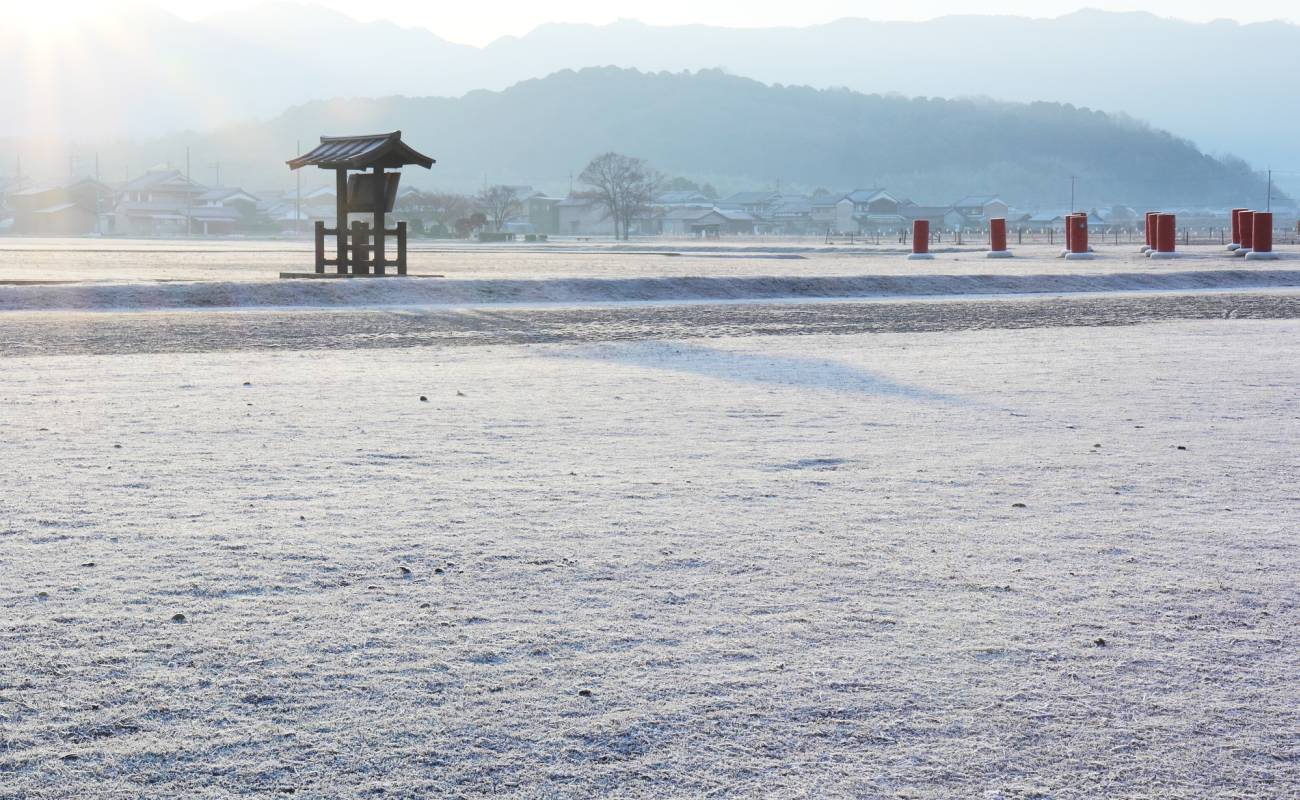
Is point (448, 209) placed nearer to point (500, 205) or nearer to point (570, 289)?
point (500, 205)

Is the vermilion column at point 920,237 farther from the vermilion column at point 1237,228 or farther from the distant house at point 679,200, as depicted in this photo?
the distant house at point 679,200

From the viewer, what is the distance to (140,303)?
22281 mm

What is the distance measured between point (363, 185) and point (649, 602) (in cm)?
2421

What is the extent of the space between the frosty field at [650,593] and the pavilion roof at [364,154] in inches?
646

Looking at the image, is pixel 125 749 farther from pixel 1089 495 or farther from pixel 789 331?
pixel 789 331

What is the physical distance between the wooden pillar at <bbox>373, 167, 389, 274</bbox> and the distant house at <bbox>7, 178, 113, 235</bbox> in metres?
120

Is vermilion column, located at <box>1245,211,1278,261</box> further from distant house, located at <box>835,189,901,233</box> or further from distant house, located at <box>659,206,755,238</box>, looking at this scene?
distant house, located at <box>835,189,901,233</box>

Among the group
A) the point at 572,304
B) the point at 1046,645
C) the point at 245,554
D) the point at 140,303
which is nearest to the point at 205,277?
the point at 140,303

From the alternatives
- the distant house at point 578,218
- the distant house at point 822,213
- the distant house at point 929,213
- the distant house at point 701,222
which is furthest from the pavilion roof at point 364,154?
the distant house at point 929,213

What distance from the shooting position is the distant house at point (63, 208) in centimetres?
14262

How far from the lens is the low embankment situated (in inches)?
891

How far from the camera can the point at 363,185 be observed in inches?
1104

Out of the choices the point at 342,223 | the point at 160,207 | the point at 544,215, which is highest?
the point at 544,215

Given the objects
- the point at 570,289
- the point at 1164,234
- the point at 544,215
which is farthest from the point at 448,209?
the point at 570,289
